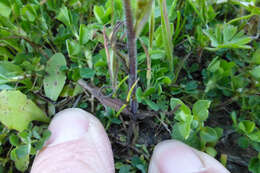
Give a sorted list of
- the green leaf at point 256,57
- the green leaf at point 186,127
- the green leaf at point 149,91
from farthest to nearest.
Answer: the green leaf at point 256,57, the green leaf at point 149,91, the green leaf at point 186,127

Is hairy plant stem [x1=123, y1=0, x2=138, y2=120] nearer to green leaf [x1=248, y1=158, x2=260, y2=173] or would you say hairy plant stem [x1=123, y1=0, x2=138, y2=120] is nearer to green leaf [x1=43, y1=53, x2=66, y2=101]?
green leaf [x1=43, y1=53, x2=66, y2=101]

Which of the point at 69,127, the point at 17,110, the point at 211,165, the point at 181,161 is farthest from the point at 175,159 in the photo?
the point at 17,110

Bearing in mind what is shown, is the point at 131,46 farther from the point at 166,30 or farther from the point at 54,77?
the point at 54,77

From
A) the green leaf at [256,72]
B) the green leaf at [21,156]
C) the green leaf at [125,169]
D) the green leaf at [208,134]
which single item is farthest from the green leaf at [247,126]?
the green leaf at [21,156]

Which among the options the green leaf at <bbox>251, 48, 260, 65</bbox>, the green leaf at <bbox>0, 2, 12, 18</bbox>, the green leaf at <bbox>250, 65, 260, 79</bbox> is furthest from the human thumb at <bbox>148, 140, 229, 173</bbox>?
the green leaf at <bbox>0, 2, 12, 18</bbox>

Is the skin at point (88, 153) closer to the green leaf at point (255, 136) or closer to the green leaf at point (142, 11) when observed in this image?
the green leaf at point (255, 136)

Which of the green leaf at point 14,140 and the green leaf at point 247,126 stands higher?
the green leaf at point 14,140
